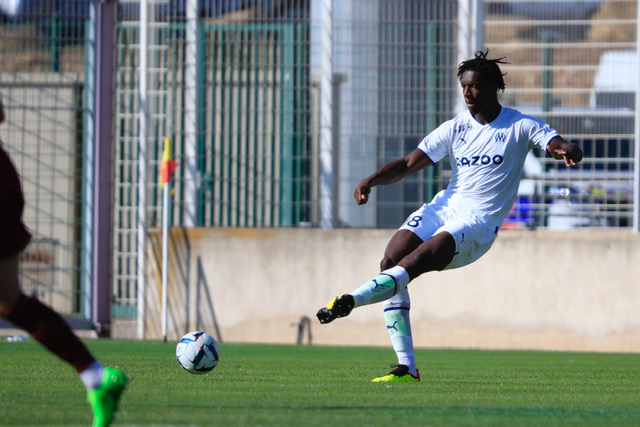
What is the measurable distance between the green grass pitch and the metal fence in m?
4.40

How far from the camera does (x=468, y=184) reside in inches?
310

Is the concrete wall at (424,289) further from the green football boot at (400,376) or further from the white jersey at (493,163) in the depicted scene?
the green football boot at (400,376)

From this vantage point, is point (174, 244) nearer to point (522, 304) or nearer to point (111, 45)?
point (111, 45)

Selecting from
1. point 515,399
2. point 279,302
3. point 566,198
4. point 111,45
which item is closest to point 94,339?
point 279,302

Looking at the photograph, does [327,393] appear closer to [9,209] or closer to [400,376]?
[400,376]

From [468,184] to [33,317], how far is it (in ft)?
12.7

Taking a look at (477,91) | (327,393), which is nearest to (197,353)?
(327,393)

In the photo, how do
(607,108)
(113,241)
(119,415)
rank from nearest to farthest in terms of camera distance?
(119,415)
(607,108)
(113,241)

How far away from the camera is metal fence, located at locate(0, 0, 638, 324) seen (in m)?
15.0

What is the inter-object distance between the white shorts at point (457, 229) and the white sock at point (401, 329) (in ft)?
1.41

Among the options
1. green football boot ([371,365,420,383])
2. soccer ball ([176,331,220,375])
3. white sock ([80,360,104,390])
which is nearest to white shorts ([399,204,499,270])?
green football boot ([371,365,420,383])

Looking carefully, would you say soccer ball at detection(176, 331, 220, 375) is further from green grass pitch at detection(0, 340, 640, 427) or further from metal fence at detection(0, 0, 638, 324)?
metal fence at detection(0, 0, 638, 324)

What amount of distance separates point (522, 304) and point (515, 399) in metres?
8.32

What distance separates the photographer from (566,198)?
1500cm
